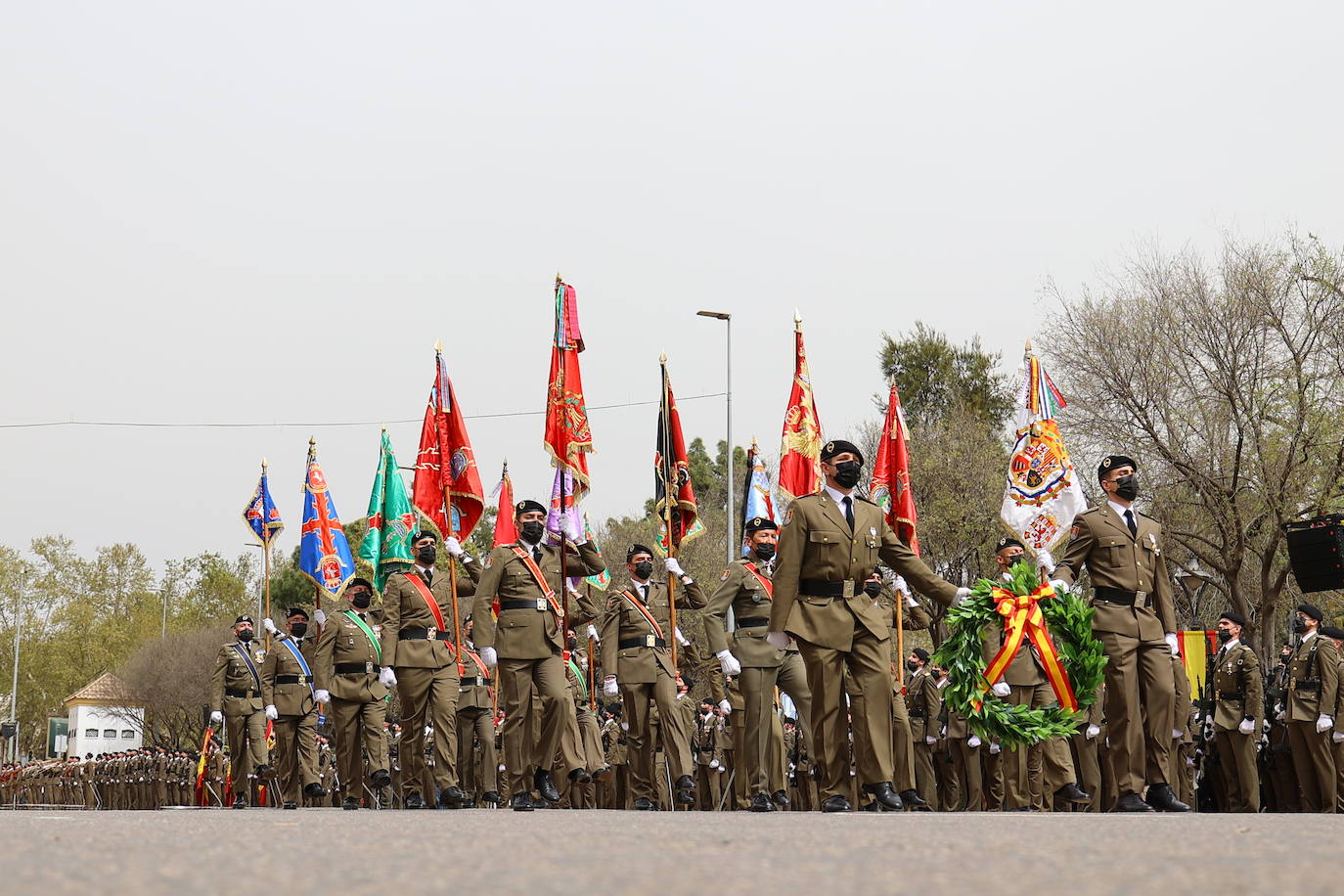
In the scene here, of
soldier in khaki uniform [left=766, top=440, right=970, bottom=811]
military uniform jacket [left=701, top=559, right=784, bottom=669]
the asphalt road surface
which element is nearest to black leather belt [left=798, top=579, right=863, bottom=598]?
soldier in khaki uniform [left=766, top=440, right=970, bottom=811]

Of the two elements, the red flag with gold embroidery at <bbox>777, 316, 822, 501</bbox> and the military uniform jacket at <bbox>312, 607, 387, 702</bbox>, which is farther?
the red flag with gold embroidery at <bbox>777, 316, 822, 501</bbox>

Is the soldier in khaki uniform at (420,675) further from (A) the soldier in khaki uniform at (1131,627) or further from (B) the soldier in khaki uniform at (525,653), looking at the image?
(A) the soldier in khaki uniform at (1131,627)

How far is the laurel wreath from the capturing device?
424 inches

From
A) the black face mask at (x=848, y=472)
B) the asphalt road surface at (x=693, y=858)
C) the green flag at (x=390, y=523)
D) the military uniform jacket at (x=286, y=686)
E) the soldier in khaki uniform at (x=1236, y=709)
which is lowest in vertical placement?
the asphalt road surface at (x=693, y=858)

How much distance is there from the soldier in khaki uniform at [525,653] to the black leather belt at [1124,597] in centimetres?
396

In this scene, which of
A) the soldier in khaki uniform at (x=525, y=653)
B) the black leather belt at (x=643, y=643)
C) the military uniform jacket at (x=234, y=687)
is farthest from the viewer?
the military uniform jacket at (x=234, y=687)

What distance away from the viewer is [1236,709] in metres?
14.8

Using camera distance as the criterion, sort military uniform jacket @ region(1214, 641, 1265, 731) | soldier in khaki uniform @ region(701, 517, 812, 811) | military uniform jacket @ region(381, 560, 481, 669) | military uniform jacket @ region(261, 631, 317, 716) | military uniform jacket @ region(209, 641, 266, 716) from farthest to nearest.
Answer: military uniform jacket @ region(209, 641, 266, 716) → military uniform jacket @ region(261, 631, 317, 716) → military uniform jacket @ region(1214, 641, 1265, 731) → military uniform jacket @ region(381, 560, 481, 669) → soldier in khaki uniform @ region(701, 517, 812, 811)

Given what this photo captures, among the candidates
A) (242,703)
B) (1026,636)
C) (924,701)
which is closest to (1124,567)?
(1026,636)

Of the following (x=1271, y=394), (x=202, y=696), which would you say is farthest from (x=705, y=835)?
(x=202, y=696)

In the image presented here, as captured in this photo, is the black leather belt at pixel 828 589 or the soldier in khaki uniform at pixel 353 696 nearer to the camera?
the black leather belt at pixel 828 589

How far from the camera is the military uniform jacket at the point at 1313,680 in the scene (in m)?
14.3

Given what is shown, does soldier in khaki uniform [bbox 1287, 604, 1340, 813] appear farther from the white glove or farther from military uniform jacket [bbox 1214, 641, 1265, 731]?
the white glove

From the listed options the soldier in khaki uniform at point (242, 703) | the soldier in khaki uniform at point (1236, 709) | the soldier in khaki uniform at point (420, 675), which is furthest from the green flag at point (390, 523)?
the soldier in khaki uniform at point (1236, 709)
